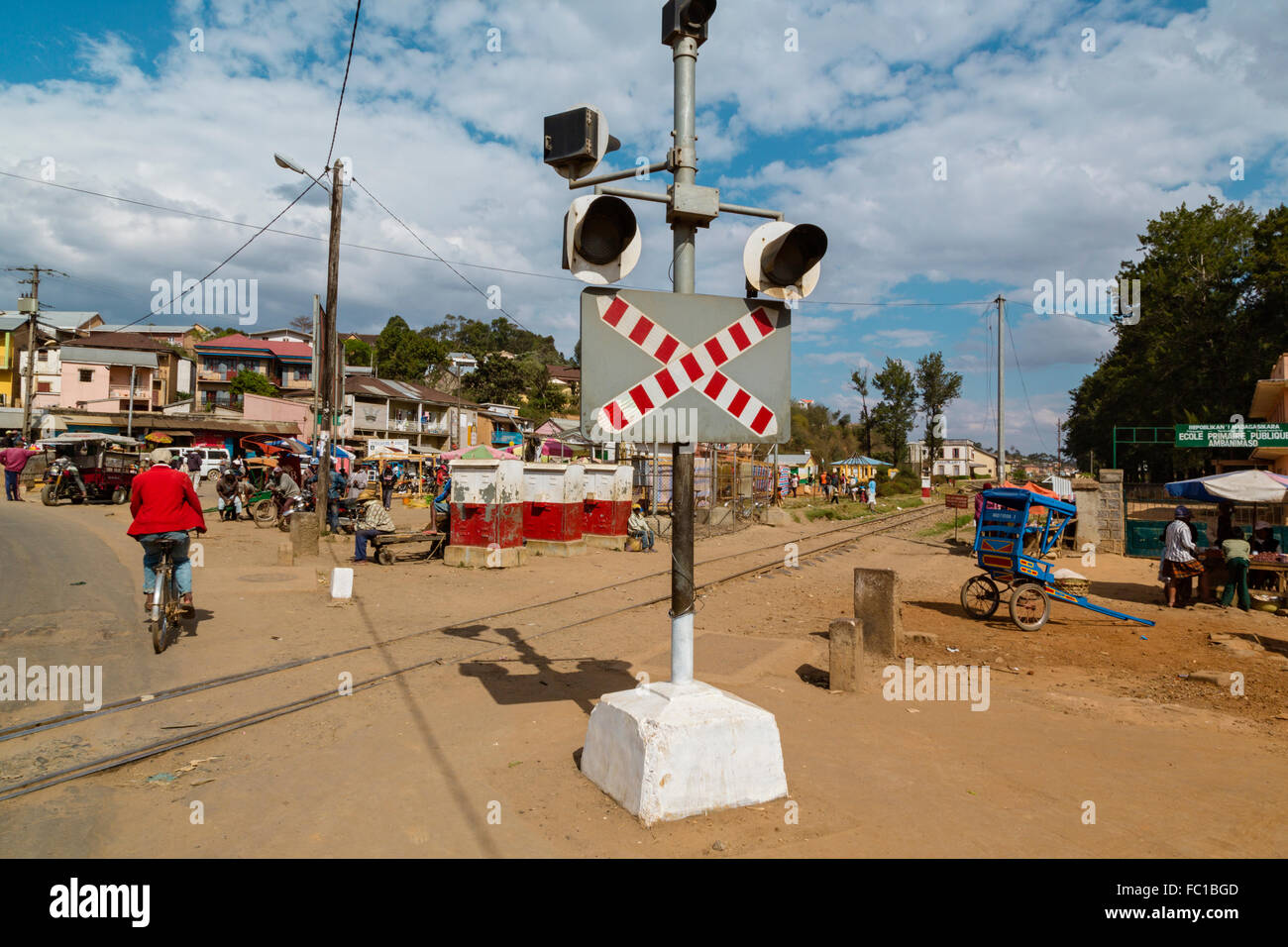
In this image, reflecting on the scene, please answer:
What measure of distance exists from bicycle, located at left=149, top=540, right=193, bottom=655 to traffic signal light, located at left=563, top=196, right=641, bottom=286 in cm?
592

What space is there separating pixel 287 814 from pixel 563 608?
685cm

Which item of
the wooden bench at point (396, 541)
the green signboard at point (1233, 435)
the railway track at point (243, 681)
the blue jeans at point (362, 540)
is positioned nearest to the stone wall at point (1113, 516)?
the green signboard at point (1233, 435)

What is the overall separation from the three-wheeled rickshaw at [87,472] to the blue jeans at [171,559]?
21991mm

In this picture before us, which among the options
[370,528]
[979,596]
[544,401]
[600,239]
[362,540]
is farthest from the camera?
[544,401]

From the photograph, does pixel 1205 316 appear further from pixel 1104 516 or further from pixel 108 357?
pixel 108 357

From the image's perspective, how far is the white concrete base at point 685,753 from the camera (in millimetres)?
3996

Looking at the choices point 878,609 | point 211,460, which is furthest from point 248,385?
point 878,609

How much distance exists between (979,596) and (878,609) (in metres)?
3.63

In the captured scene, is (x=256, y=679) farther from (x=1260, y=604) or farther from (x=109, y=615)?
(x=1260, y=604)

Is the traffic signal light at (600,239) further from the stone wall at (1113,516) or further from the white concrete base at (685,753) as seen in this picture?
the stone wall at (1113,516)

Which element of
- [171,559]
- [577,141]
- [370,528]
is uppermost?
[577,141]

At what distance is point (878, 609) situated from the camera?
8508mm

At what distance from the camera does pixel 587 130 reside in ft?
14.5
